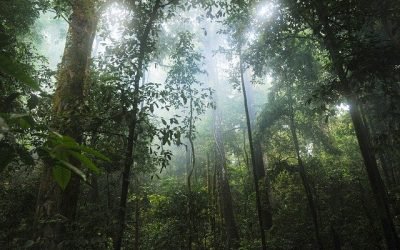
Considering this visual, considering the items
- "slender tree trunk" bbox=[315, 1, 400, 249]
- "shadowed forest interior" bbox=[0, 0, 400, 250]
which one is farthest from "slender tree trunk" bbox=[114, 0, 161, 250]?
"slender tree trunk" bbox=[315, 1, 400, 249]

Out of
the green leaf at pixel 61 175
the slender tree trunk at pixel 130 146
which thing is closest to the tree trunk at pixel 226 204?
the slender tree trunk at pixel 130 146

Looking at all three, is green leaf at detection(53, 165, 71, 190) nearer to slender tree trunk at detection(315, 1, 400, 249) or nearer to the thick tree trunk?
the thick tree trunk

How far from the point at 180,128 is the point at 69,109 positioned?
5.95ft

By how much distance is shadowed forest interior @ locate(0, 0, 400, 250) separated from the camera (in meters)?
4.16

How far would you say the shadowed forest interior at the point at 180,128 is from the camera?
416 cm

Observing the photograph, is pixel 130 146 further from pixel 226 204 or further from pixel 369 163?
pixel 226 204

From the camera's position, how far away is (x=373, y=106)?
12742 mm

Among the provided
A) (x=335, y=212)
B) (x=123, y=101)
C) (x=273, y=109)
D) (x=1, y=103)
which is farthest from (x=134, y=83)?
(x=335, y=212)

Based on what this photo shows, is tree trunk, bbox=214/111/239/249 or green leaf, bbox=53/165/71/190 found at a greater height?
tree trunk, bbox=214/111/239/249

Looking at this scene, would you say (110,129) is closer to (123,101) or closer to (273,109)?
(123,101)

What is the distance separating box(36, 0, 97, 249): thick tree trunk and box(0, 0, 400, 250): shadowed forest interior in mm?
19

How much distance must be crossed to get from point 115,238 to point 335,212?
832 cm

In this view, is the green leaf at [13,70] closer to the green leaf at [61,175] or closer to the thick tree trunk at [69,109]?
the green leaf at [61,175]

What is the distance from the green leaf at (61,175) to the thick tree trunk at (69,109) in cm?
323
